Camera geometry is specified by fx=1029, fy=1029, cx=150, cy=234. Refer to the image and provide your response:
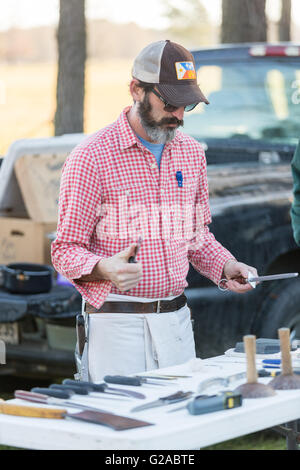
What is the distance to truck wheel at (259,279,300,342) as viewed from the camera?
5898 millimetres

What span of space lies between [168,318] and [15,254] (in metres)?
2.82

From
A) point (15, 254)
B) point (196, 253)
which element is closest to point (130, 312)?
point (196, 253)

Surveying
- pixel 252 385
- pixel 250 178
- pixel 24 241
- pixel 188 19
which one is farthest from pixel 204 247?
pixel 188 19

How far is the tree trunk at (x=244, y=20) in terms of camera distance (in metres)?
11.3

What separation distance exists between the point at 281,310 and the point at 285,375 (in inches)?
105

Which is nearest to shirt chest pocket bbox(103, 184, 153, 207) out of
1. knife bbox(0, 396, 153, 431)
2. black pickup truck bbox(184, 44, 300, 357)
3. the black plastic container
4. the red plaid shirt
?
the red plaid shirt

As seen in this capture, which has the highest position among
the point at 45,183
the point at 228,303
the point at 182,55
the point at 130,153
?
the point at 182,55

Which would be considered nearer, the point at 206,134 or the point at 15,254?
the point at 15,254

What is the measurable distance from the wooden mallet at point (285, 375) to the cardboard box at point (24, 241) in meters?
3.38

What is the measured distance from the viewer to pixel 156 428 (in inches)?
110

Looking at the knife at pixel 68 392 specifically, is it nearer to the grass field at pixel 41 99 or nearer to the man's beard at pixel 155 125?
the man's beard at pixel 155 125

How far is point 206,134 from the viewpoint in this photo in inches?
295
